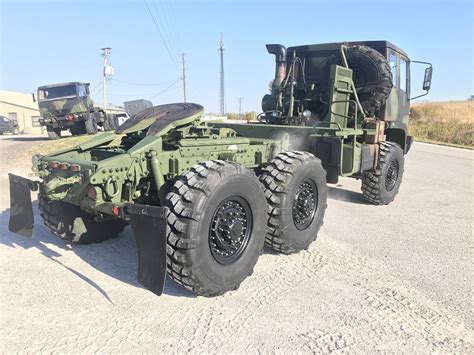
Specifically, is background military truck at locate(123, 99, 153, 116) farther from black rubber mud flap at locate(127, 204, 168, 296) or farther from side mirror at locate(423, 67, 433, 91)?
side mirror at locate(423, 67, 433, 91)

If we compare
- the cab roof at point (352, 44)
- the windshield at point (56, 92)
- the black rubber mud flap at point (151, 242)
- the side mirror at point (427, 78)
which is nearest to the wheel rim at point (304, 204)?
the black rubber mud flap at point (151, 242)

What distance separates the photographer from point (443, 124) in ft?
95.5

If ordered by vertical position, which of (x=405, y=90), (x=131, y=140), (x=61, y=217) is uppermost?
(x=405, y=90)

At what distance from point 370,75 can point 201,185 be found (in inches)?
189

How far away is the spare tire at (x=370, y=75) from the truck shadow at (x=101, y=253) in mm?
4520

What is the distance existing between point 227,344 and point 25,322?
1592 mm

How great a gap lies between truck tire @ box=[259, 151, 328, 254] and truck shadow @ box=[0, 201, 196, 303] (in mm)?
1246

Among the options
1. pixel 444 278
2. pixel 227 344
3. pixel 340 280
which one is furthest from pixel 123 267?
pixel 444 278

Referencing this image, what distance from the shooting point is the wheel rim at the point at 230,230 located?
3721 millimetres

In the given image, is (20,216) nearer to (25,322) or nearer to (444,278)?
(25,322)

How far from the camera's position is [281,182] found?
4.48 meters

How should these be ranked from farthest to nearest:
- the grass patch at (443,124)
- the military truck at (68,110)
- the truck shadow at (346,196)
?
the grass patch at (443,124) → the military truck at (68,110) → the truck shadow at (346,196)

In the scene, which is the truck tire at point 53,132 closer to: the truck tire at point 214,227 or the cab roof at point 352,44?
the cab roof at point 352,44

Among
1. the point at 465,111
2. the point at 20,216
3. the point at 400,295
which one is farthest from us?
the point at 465,111
